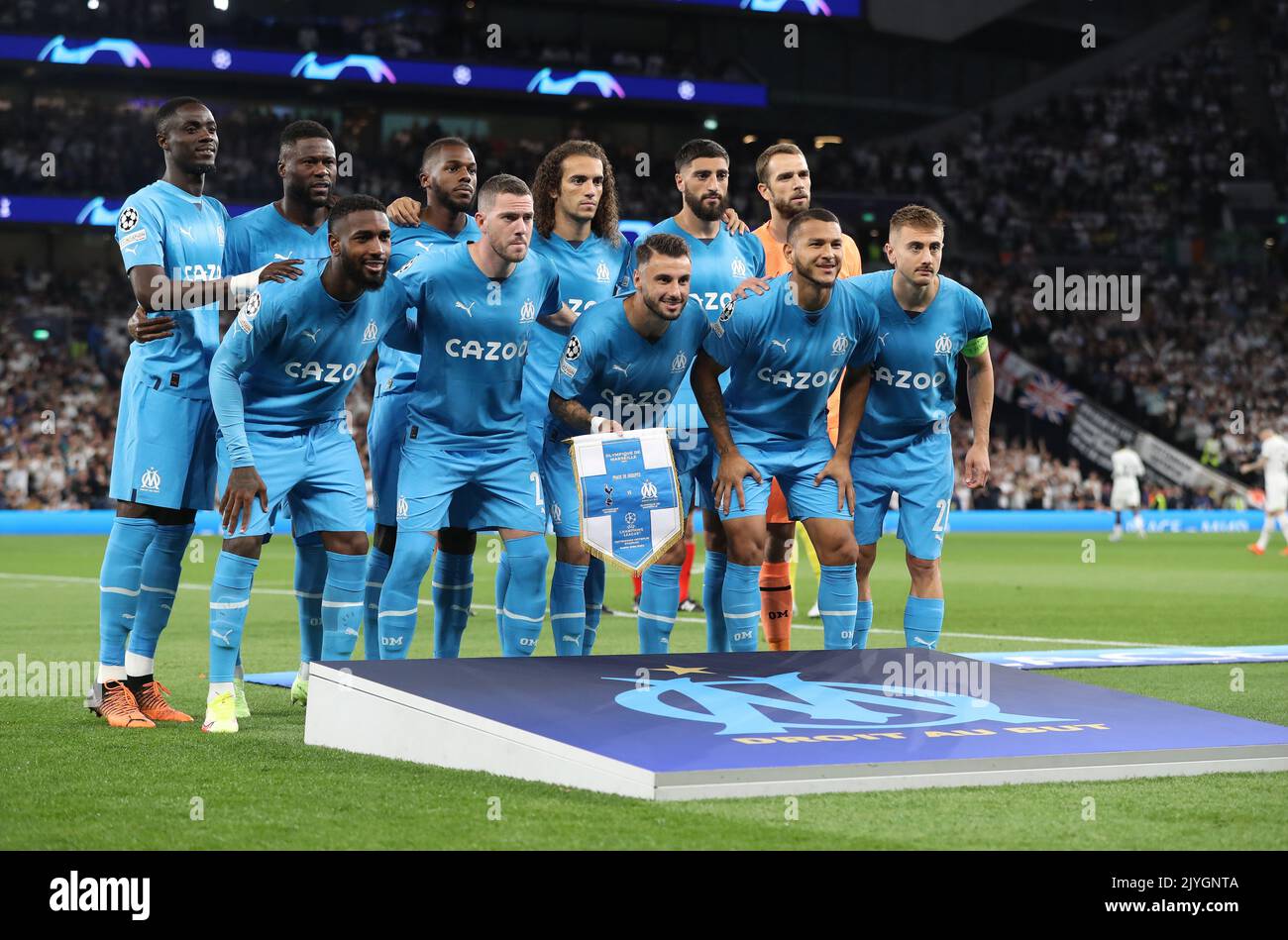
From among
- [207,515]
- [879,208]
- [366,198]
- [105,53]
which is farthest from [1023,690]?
[879,208]

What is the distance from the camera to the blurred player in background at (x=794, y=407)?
7.34 metres

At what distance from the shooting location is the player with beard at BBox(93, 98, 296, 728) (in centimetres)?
706

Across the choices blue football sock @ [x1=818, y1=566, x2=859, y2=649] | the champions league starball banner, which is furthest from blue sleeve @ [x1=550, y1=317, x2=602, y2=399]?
blue football sock @ [x1=818, y1=566, x2=859, y2=649]

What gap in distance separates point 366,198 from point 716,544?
8.67 feet

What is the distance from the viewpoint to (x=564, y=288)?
779cm

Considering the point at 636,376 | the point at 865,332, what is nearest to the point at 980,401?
the point at 865,332

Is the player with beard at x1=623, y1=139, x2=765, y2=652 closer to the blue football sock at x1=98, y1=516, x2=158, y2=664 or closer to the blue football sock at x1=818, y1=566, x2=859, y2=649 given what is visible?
the blue football sock at x1=818, y1=566, x2=859, y2=649

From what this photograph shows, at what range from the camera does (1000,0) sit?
43688 millimetres

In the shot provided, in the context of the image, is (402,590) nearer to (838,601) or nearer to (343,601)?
(343,601)

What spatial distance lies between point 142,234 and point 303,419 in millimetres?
1102

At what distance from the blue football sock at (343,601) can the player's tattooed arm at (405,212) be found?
182 centimetres

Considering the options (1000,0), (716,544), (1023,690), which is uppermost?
(1000,0)

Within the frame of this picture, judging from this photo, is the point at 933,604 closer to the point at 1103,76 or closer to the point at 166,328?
the point at 166,328

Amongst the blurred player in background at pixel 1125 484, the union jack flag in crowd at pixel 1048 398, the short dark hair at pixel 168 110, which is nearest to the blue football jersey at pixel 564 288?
the short dark hair at pixel 168 110
